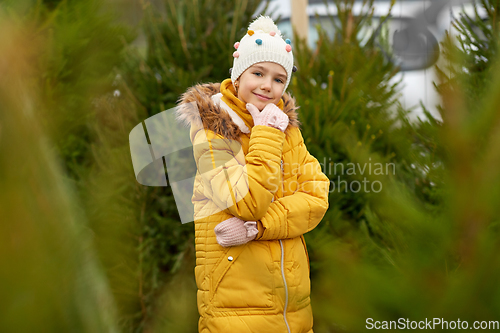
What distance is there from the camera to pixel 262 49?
1.03 meters

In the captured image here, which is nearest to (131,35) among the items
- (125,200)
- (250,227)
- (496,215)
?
(125,200)

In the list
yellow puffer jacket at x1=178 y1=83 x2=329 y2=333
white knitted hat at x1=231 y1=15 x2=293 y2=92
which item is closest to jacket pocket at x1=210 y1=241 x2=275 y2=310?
yellow puffer jacket at x1=178 y1=83 x2=329 y2=333

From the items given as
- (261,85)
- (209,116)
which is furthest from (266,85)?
(209,116)

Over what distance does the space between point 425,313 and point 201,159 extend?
0.76 metres

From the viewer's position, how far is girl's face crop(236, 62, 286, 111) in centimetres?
102

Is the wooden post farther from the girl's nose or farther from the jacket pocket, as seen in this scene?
the jacket pocket

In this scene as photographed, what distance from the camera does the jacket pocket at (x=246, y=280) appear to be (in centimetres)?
97

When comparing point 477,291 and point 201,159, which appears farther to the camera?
point 201,159

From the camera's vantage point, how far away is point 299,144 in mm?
1098

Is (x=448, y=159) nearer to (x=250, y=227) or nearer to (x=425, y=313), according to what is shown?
(x=425, y=313)

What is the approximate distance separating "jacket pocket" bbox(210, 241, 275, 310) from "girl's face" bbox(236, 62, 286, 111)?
1.10ft

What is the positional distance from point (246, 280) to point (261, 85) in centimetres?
44

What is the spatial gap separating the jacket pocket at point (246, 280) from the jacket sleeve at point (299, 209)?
0.05 metres

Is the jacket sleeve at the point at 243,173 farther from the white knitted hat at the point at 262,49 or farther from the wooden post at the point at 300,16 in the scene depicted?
the wooden post at the point at 300,16
